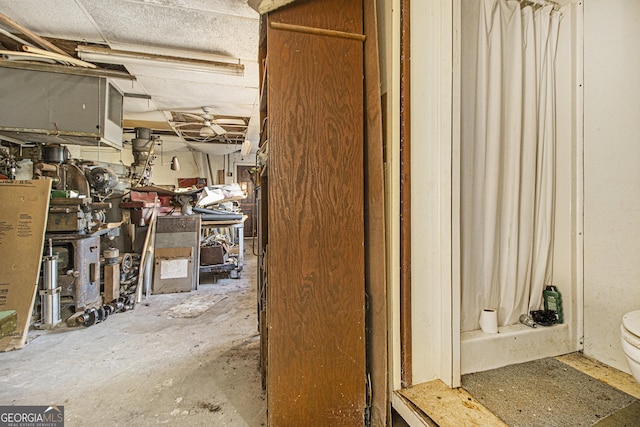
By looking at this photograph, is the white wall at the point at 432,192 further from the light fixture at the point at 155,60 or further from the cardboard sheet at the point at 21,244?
the cardboard sheet at the point at 21,244

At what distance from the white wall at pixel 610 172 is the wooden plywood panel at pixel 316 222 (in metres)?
1.23

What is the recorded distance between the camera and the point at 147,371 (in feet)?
6.44

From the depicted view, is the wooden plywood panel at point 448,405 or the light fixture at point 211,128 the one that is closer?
the wooden plywood panel at point 448,405

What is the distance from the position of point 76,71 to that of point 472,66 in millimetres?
3497

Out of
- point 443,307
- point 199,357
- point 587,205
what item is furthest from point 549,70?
A: point 199,357

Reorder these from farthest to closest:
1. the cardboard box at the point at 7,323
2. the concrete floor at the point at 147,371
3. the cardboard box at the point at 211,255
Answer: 1. the cardboard box at the point at 211,255
2. the concrete floor at the point at 147,371
3. the cardboard box at the point at 7,323

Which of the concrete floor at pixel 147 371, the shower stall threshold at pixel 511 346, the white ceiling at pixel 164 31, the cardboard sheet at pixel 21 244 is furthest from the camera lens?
the cardboard sheet at pixel 21 244

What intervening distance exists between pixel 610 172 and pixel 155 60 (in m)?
3.46

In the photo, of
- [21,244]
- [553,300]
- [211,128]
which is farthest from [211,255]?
[553,300]

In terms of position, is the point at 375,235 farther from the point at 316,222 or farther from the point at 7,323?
the point at 7,323

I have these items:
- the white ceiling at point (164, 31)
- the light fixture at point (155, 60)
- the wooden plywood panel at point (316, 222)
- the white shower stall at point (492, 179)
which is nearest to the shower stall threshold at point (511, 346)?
the white shower stall at point (492, 179)

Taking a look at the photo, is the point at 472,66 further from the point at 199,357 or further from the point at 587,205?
the point at 199,357

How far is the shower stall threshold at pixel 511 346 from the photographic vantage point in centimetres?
143

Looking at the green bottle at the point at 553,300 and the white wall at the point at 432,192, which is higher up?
the white wall at the point at 432,192
